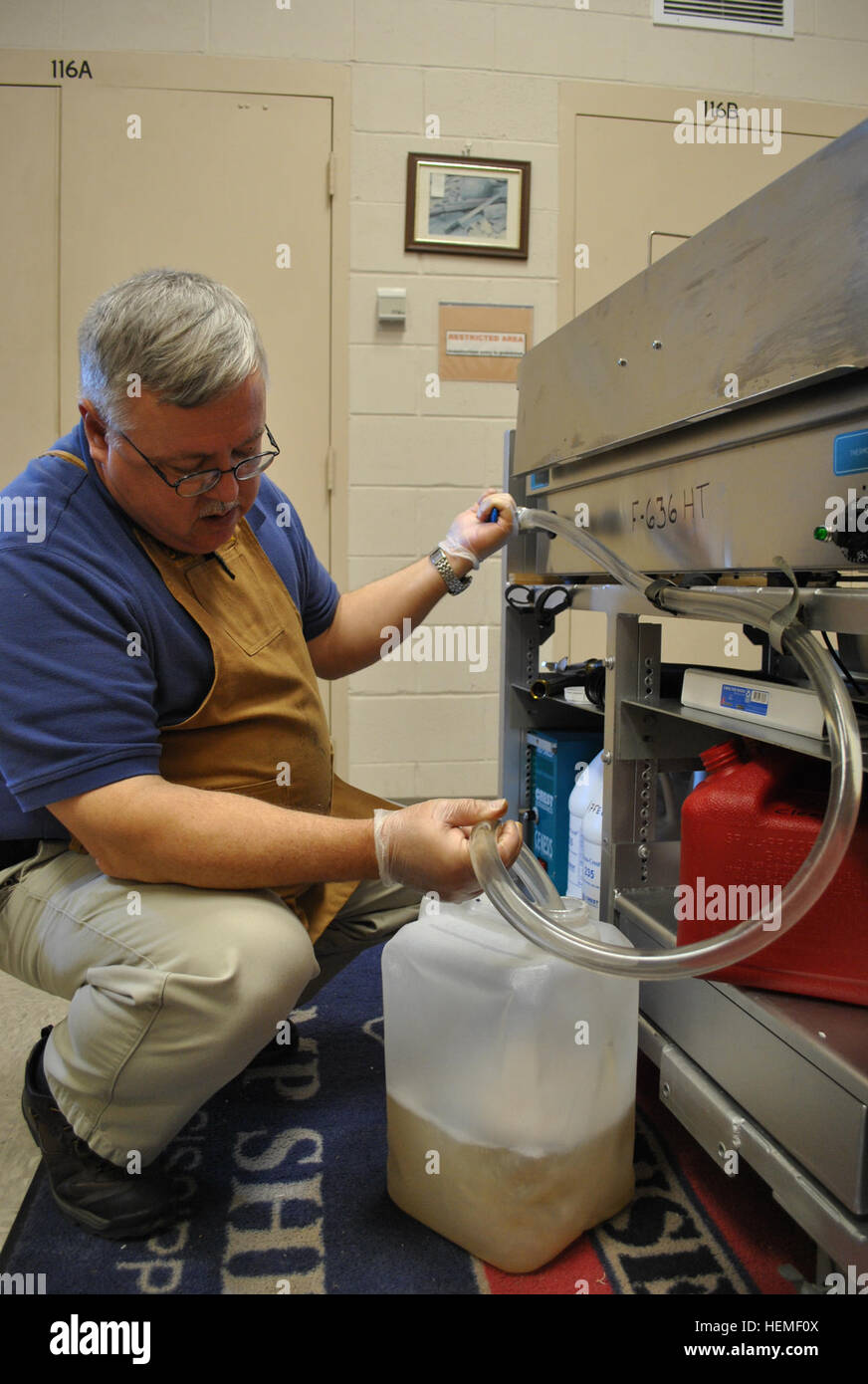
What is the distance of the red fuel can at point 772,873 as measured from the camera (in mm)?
904

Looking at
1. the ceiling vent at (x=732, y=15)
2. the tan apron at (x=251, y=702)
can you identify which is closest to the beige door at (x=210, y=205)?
the ceiling vent at (x=732, y=15)

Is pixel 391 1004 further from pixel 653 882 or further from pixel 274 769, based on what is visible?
pixel 653 882

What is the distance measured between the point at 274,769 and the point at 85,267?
1858mm

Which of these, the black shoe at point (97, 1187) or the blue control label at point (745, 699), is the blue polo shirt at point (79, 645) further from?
the blue control label at point (745, 699)

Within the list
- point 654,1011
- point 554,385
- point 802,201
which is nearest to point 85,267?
point 554,385

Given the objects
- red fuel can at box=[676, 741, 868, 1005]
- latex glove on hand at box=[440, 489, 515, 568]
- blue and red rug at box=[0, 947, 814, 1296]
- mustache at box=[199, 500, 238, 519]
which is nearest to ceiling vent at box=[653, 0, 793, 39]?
latex glove on hand at box=[440, 489, 515, 568]

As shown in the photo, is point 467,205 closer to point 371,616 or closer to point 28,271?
point 28,271

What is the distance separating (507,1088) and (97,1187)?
0.47 meters

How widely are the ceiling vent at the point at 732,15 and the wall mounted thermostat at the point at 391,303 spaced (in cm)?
103

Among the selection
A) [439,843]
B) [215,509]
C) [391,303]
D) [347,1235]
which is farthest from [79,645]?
[391,303]

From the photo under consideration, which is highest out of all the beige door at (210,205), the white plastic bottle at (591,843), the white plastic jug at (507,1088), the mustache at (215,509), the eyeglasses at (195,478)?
the beige door at (210,205)

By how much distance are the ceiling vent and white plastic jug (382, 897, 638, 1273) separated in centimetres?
262

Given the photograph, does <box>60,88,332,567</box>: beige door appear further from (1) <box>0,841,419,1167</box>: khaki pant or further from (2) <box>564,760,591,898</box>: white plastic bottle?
(1) <box>0,841,419,1167</box>: khaki pant

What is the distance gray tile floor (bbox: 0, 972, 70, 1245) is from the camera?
3.60 ft
